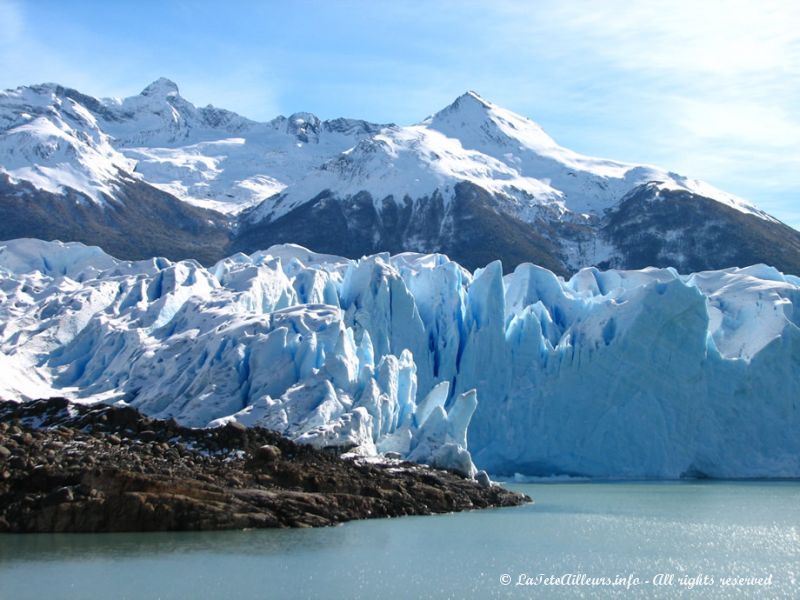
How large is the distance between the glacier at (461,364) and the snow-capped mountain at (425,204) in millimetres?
32604

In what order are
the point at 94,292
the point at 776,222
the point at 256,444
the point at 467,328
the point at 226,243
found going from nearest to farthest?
the point at 256,444 < the point at 467,328 < the point at 94,292 < the point at 776,222 < the point at 226,243

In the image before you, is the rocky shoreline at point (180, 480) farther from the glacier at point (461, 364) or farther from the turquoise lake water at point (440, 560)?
the glacier at point (461, 364)

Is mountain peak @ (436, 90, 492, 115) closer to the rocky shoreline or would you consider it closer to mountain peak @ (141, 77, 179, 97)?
mountain peak @ (141, 77, 179, 97)

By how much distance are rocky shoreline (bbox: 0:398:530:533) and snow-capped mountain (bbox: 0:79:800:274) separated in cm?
4877

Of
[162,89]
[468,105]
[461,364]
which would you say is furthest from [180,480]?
[162,89]

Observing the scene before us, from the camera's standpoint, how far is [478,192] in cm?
8700

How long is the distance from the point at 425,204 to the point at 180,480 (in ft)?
212

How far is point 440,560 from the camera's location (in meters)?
20.5

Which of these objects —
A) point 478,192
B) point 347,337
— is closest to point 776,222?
point 478,192

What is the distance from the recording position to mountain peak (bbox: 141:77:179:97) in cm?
15288

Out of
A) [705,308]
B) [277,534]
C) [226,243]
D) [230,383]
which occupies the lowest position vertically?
[277,534]

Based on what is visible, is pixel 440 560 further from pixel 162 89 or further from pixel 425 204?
pixel 162 89

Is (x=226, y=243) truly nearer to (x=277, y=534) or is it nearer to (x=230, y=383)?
(x=230, y=383)

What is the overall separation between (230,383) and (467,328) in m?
10.8
